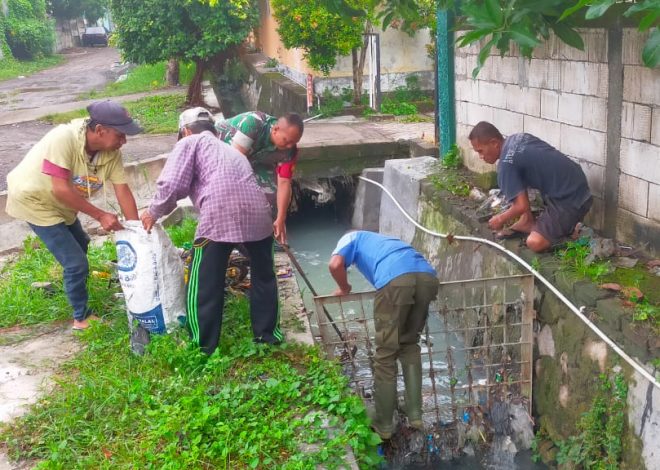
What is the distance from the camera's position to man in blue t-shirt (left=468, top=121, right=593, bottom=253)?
17.6 feet

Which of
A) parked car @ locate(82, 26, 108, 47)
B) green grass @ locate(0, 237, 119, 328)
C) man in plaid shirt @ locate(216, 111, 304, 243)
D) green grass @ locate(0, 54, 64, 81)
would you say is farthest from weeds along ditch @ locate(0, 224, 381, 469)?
parked car @ locate(82, 26, 108, 47)

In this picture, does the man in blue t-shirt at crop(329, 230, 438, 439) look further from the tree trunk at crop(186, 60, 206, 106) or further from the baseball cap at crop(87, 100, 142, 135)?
the tree trunk at crop(186, 60, 206, 106)

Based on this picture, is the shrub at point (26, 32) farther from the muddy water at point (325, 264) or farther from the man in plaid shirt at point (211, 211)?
the man in plaid shirt at point (211, 211)

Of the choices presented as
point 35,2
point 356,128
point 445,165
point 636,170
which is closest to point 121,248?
point 636,170

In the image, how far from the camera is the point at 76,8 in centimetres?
4119

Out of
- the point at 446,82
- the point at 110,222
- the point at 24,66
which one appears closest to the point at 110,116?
the point at 110,222

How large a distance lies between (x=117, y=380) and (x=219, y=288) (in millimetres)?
852

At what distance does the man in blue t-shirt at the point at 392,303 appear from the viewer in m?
4.61

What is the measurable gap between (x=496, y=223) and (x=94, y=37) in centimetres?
4141

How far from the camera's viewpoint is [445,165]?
27.8 ft

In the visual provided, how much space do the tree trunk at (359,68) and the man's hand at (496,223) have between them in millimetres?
7865

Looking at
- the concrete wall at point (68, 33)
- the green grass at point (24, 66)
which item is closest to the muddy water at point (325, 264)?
the green grass at point (24, 66)

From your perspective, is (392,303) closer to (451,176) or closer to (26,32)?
(451,176)

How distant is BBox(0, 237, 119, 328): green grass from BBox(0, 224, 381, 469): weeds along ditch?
25.9 inches
